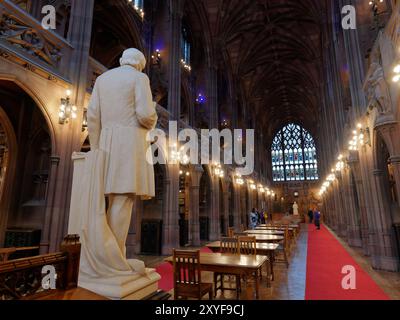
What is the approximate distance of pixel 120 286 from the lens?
2053mm

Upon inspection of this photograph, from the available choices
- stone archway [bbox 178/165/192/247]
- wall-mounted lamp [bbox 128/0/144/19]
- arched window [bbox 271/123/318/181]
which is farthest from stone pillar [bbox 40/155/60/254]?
arched window [bbox 271/123/318/181]

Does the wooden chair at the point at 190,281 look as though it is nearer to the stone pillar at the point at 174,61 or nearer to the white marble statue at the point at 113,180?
the white marble statue at the point at 113,180

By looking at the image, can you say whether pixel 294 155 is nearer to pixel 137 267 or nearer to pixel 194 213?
pixel 194 213

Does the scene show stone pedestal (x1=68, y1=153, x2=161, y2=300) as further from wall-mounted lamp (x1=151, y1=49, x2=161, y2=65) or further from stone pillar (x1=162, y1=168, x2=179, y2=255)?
wall-mounted lamp (x1=151, y1=49, x2=161, y2=65)

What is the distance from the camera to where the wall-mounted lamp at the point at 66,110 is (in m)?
5.84

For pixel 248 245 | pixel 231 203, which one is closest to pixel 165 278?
pixel 248 245

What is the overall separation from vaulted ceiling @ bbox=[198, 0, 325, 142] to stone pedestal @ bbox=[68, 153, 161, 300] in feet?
62.2

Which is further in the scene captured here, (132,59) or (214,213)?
(214,213)

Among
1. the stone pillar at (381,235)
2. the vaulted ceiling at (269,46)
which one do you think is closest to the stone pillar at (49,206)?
the stone pillar at (381,235)

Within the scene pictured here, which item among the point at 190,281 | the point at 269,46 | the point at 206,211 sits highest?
the point at 269,46

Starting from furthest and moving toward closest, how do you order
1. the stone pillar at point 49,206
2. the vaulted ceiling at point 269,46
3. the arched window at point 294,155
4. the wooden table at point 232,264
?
the arched window at point 294,155, the vaulted ceiling at point 269,46, the stone pillar at point 49,206, the wooden table at point 232,264

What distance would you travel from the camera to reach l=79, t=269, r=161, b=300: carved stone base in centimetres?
202

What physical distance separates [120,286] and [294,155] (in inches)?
1841
